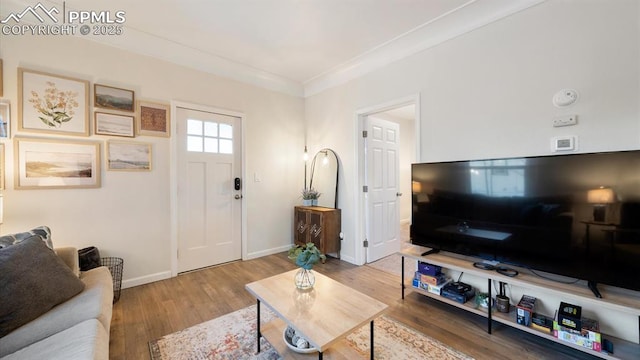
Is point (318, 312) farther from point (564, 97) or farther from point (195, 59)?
point (195, 59)

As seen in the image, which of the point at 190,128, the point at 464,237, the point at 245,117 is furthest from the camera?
the point at 245,117

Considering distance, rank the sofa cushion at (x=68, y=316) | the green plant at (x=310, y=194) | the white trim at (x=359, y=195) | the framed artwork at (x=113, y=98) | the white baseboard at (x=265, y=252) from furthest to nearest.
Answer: the green plant at (x=310, y=194)
the white baseboard at (x=265, y=252)
the white trim at (x=359, y=195)
the framed artwork at (x=113, y=98)
the sofa cushion at (x=68, y=316)

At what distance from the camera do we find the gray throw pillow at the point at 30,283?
1.25 metres

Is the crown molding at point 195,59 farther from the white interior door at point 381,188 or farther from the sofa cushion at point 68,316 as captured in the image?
the sofa cushion at point 68,316

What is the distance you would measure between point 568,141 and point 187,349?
123 inches

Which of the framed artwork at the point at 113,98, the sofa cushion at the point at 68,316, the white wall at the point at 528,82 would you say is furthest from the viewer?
the framed artwork at the point at 113,98

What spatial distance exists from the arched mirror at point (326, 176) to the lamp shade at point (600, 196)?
2554mm

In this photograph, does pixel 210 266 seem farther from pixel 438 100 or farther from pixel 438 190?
pixel 438 100

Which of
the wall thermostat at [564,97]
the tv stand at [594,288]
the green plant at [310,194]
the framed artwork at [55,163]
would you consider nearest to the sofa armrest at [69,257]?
the framed artwork at [55,163]

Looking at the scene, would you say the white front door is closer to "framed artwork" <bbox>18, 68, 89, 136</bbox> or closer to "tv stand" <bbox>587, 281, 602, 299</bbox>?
"framed artwork" <bbox>18, 68, 89, 136</bbox>

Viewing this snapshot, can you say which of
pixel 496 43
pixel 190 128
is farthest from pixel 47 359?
pixel 496 43

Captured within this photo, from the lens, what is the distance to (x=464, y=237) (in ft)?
7.07

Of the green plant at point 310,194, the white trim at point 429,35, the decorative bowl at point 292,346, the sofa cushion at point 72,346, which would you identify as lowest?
the decorative bowl at point 292,346

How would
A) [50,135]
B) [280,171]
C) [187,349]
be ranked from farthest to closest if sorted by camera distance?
[280,171], [50,135], [187,349]
